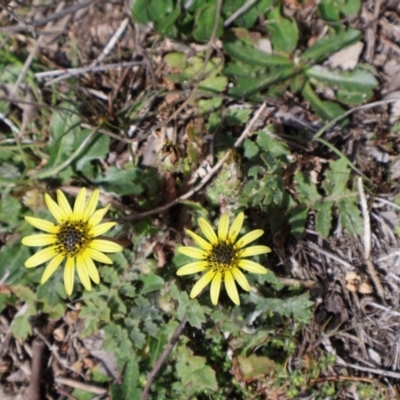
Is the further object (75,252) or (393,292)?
(393,292)

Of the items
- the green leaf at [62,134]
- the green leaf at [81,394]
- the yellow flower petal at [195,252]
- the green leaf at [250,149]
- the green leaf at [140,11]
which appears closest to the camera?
the yellow flower petal at [195,252]

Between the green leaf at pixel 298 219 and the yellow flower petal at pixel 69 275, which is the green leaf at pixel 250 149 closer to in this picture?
the green leaf at pixel 298 219

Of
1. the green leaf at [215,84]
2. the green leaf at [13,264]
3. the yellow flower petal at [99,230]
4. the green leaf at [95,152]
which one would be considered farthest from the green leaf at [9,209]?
the green leaf at [215,84]

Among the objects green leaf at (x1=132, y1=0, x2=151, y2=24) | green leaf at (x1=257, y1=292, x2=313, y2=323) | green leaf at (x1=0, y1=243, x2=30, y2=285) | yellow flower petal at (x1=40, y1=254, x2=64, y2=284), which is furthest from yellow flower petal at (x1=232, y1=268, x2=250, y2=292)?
green leaf at (x1=132, y1=0, x2=151, y2=24)

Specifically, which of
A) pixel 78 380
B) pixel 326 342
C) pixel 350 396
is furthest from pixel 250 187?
pixel 78 380

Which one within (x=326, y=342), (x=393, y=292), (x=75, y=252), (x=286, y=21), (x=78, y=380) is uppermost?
(x=286, y=21)

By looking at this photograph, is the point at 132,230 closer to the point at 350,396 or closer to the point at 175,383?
the point at 175,383
